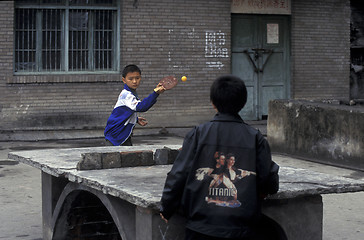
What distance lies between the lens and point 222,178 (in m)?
3.34

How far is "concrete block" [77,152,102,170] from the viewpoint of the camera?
14.5ft

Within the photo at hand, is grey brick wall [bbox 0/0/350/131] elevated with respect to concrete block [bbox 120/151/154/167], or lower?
elevated

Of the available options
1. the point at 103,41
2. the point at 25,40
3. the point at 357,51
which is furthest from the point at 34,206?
the point at 357,51

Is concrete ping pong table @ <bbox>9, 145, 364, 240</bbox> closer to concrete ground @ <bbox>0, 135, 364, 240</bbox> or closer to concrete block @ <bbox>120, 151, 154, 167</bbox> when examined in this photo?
concrete block @ <bbox>120, 151, 154, 167</bbox>

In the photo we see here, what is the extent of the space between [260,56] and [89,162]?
10658mm

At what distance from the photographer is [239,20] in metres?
14.6

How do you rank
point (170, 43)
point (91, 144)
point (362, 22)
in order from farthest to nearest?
point (362, 22)
point (170, 43)
point (91, 144)

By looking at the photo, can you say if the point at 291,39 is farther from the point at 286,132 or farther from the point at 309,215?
the point at 309,215

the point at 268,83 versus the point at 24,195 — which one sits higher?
the point at 268,83

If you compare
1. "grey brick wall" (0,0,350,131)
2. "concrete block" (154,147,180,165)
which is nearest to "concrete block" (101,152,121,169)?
"concrete block" (154,147,180,165)

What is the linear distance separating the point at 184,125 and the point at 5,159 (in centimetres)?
472

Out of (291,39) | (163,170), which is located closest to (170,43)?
(291,39)

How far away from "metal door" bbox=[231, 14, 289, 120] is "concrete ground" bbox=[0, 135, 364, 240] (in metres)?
4.94

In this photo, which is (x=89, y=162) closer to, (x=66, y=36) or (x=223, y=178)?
(x=223, y=178)
